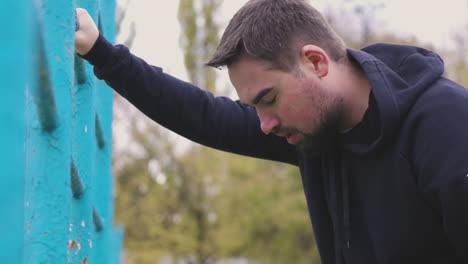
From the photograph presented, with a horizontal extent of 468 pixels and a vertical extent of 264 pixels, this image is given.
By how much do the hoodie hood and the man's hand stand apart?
2.85ft

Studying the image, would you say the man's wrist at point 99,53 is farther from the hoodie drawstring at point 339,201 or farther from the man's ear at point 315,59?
Answer: the hoodie drawstring at point 339,201

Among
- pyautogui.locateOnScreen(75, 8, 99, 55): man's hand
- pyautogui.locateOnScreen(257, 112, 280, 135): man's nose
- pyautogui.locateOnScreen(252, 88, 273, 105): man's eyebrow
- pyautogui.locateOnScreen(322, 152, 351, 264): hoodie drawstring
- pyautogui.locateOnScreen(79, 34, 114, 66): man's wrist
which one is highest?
pyautogui.locateOnScreen(75, 8, 99, 55): man's hand

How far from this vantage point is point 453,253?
74.8 inches

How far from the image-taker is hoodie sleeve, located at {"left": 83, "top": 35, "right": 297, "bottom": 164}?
80.3 inches

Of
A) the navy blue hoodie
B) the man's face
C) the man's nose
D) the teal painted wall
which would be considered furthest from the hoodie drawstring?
the teal painted wall

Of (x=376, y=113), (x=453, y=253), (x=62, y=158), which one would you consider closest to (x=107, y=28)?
(x=376, y=113)

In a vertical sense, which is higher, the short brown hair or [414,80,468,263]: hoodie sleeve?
the short brown hair

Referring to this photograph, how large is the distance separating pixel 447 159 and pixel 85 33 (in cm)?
111

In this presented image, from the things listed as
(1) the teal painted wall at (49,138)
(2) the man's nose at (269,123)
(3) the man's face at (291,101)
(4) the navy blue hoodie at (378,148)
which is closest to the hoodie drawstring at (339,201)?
(4) the navy blue hoodie at (378,148)

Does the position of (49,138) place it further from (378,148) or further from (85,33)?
(378,148)

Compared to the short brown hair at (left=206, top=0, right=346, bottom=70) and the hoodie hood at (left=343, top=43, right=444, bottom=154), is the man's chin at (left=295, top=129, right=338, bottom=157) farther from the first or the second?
the short brown hair at (left=206, top=0, right=346, bottom=70)

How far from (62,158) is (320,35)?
113cm

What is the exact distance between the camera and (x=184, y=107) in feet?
7.39

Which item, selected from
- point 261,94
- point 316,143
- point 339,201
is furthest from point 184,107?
point 339,201
